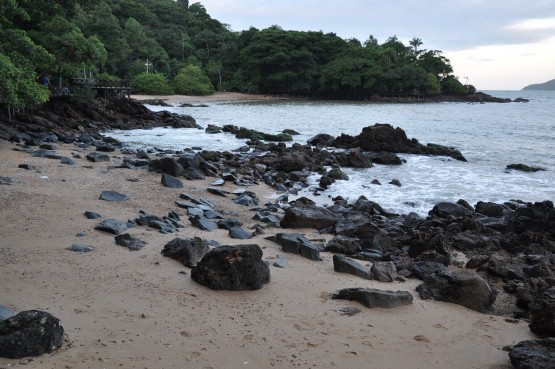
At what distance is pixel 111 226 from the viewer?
25.8ft

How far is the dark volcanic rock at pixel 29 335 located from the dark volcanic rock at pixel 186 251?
257cm

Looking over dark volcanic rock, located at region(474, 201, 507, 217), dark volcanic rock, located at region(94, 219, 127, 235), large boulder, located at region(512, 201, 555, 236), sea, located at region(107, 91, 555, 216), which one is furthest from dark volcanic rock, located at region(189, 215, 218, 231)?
dark volcanic rock, located at region(474, 201, 507, 217)

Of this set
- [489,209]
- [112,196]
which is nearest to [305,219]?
[112,196]

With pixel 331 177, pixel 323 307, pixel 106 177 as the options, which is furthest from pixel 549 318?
pixel 331 177

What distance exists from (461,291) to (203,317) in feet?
11.3

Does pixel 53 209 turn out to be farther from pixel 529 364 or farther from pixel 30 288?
pixel 529 364

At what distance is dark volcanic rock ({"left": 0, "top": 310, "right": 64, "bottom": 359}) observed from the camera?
157 inches

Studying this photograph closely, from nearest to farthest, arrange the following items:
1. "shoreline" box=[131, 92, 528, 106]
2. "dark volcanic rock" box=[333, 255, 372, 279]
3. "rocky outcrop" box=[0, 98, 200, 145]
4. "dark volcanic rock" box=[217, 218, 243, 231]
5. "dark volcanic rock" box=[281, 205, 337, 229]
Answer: "dark volcanic rock" box=[333, 255, 372, 279], "dark volcanic rock" box=[217, 218, 243, 231], "dark volcanic rock" box=[281, 205, 337, 229], "rocky outcrop" box=[0, 98, 200, 145], "shoreline" box=[131, 92, 528, 106]

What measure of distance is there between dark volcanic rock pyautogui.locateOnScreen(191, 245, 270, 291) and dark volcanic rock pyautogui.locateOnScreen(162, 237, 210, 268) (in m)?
0.63

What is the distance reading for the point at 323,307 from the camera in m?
5.82

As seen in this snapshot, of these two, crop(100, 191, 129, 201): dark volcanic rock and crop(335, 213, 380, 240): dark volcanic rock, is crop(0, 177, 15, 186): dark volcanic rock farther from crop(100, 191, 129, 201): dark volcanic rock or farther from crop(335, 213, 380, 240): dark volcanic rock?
crop(335, 213, 380, 240): dark volcanic rock

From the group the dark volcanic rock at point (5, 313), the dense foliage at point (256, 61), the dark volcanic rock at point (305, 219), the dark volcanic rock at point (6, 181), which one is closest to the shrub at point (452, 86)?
the dense foliage at point (256, 61)

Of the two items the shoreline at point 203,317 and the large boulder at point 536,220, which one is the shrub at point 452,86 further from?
the shoreline at point 203,317

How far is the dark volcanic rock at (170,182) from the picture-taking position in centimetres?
1270
